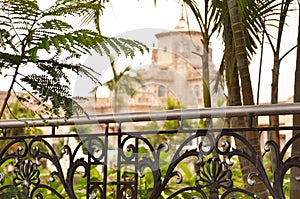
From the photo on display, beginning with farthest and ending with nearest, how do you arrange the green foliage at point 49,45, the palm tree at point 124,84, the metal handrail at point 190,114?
the palm tree at point 124,84
the metal handrail at point 190,114
the green foliage at point 49,45

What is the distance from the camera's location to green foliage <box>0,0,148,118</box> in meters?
1.43

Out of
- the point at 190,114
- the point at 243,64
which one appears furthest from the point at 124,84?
the point at 190,114

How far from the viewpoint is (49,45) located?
1.41 meters

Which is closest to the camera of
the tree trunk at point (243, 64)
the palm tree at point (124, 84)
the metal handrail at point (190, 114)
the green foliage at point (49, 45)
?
the green foliage at point (49, 45)

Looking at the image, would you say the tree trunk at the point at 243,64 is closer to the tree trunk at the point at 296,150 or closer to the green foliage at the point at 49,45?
the tree trunk at the point at 296,150

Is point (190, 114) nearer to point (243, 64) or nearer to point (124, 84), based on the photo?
point (243, 64)

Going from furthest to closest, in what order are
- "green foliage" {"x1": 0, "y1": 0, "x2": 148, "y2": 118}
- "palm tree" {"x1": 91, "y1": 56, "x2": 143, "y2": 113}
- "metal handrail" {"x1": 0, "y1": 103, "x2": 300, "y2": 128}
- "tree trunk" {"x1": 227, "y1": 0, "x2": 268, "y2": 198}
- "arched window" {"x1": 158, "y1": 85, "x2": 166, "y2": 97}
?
"arched window" {"x1": 158, "y1": 85, "x2": 166, "y2": 97} < "palm tree" {"x1": 91, "y1": 56, "x2": 143, "y2": 113} < "tree trunk" {"x1": 227, "y1": 0, "x2": 268, "y2": 198} < "metal handrail" {"x1": 0, "y1": 103, "x2": 300, "y2": 128} < "green foliage" {"x1": 0, "y1": 0, "x2": 148, "y2": 118}

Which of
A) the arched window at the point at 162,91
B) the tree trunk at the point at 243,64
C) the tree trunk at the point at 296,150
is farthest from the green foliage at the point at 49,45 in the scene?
the arched window at the point at 162,91

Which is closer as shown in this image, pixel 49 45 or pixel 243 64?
pixel 49 45

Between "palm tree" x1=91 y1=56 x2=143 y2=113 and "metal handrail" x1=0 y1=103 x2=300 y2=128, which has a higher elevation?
"palm tree" x1=91 y1=56 x2=143 y2=113

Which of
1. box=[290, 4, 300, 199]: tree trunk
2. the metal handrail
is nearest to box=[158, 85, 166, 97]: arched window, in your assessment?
box=[290, 4, 300, 199]: tree trunk

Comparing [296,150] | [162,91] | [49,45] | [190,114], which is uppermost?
[162,91]

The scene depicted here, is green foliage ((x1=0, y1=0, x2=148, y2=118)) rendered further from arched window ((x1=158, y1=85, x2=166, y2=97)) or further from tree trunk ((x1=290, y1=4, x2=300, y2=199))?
arched window ((x1=158, y1=85, x2=166, y2=97))

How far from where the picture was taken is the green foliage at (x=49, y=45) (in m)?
1.43
